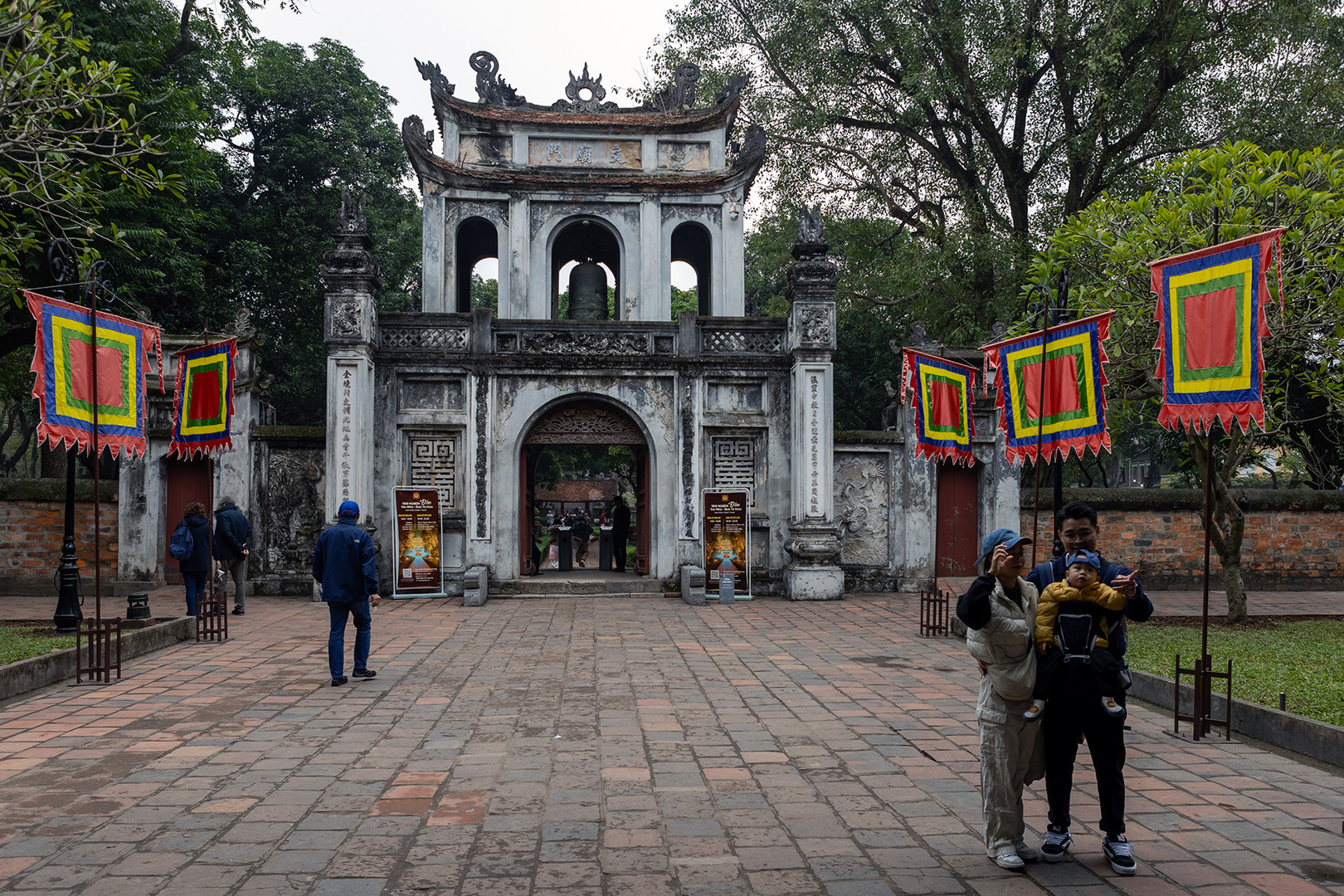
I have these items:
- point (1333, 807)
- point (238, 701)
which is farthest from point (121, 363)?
point (1333, 807)

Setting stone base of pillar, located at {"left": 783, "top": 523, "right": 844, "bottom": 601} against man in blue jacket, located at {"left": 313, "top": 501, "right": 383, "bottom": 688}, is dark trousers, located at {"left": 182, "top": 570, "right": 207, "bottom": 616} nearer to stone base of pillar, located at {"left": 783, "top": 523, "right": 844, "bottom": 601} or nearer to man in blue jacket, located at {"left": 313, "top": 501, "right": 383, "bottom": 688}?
man in blue jacket, located at {"left": 313, "top": 501, "right": 383, "bottom": 688}

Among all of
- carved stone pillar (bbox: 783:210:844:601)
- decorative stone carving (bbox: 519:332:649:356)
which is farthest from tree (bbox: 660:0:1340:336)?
decorative stone carving (bbox: 519:332:649:356)

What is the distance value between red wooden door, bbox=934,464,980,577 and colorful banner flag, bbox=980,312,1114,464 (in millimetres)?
6161

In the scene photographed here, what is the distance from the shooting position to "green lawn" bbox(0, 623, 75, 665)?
28.1ft

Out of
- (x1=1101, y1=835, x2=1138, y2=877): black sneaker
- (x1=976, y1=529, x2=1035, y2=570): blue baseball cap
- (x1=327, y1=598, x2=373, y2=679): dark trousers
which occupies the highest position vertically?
(x1=976, y1=529, x2=1035, y2=570): blue baseball cap

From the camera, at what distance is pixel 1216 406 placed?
21.0 feet

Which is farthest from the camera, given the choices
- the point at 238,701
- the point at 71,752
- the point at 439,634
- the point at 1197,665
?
the point at 439,634

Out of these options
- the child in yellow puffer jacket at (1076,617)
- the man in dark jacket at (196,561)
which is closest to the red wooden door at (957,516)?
the man in dark jacket at (196,561)

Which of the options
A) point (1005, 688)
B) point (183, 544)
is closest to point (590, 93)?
point (183, 544)

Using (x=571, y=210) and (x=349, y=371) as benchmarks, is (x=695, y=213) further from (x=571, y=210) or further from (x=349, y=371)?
(x=349, y=371)

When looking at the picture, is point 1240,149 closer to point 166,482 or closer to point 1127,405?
point 1127,405

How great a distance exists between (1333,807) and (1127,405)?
762 centimetres

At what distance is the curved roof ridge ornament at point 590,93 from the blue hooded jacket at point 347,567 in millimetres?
12750

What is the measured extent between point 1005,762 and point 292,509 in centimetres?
1373
